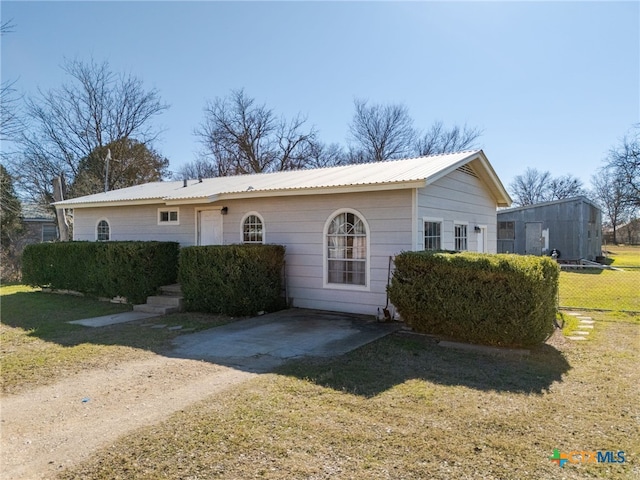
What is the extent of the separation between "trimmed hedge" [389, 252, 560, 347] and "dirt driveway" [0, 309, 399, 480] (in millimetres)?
946

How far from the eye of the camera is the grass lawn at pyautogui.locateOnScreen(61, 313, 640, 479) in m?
2.94

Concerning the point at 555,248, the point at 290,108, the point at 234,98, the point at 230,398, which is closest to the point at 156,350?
the point at 230,398

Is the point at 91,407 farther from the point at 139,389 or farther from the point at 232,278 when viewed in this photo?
the point at 232,278

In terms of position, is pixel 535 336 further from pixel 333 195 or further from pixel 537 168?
pixel 537 168

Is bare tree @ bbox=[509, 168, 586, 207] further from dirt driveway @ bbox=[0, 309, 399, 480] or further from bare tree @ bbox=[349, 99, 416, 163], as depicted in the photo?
dirt driveway @ bbox=[0, 309, 399, 480]

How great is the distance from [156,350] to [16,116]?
33.5 feet

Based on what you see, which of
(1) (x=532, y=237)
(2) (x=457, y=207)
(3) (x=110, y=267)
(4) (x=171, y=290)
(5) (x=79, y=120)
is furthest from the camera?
(5) (x=79, y=120)

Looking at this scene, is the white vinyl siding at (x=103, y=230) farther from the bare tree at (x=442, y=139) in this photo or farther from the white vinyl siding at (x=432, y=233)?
the bare tree at (x=442, y=139)

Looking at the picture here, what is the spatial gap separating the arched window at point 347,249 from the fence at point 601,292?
522cm

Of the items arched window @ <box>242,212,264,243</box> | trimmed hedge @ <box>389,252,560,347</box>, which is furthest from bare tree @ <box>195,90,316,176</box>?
trimmed hedge @ <box>389,252,560,347</box>

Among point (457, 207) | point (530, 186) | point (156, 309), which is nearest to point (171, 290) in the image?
point (156, 309)

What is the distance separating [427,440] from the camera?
10.9 feet

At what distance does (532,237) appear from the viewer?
23.2m

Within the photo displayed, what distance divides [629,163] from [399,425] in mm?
26118
